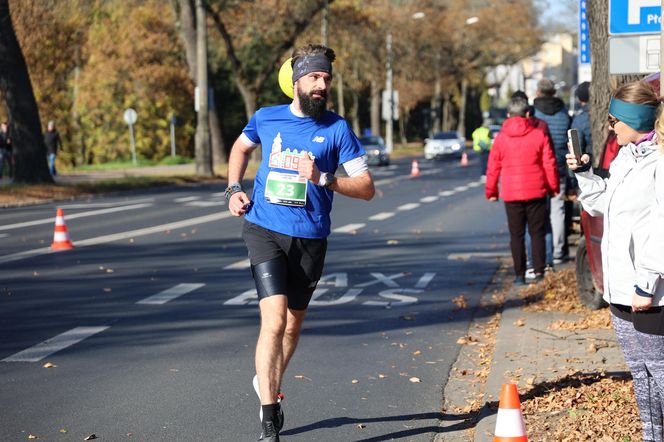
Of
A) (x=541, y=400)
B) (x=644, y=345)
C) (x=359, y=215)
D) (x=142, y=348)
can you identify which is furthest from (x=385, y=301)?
(x=359, y=215)

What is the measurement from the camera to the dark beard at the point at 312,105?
5.59 meters

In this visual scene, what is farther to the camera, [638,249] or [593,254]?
[593,254]

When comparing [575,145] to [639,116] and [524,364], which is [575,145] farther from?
→ [524,364]

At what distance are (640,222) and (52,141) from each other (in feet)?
115

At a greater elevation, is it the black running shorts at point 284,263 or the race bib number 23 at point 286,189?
the race bib number 23 at point 286,189

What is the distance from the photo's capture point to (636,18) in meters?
8.30

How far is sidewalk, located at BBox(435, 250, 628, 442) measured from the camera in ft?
20.5

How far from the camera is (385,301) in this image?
35.5 feet

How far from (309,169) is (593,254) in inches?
171

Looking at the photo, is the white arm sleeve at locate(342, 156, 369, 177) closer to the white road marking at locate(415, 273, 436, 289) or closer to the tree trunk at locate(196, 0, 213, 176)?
the white road marking at locate(415, 273, 436, 289)

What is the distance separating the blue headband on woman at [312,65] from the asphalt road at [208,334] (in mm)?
1854

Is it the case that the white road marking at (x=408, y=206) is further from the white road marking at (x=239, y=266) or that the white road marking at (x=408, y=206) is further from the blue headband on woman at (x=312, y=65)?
the blue headband on woman at (x=312, y=65)

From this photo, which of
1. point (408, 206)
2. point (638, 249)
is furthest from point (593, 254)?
point (408, 206)

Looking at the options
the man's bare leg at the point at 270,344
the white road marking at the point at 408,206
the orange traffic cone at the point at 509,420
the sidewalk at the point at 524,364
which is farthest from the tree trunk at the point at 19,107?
the orange traffic cone at the point at 509,420
